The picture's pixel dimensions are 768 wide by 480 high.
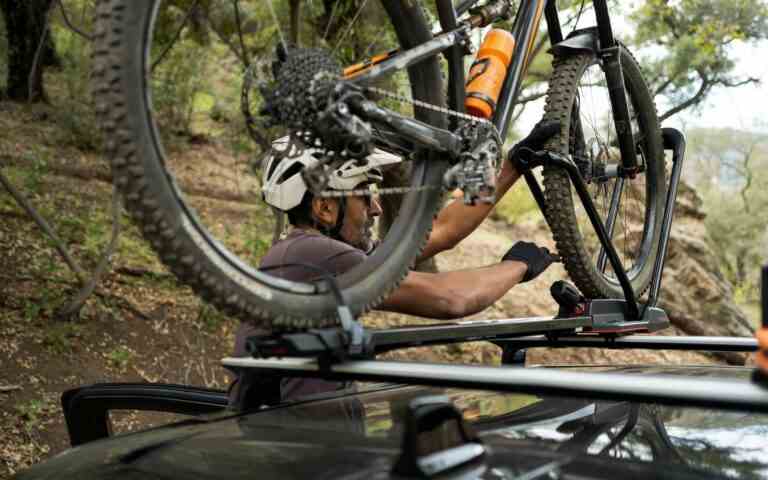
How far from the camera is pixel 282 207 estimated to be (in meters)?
2.76

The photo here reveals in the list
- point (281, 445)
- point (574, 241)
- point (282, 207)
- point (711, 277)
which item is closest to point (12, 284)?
point (282, 207)

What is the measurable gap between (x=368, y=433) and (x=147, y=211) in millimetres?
637

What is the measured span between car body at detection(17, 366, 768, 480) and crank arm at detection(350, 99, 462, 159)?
697 mm

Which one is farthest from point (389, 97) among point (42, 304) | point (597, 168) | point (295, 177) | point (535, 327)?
point (42, 304)

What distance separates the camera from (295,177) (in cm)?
270

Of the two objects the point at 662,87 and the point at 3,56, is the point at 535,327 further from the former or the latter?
the point at 3,56

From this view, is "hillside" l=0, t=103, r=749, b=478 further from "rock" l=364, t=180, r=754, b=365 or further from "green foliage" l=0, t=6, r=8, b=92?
"green foliage" l=0, t=6, r=8, b=92

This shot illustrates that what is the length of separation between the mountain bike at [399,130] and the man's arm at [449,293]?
35 centimetres

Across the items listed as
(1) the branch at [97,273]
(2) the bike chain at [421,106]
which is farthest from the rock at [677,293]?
(2) the bike chain at [421,106]

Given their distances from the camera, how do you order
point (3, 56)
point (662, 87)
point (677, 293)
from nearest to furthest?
point (662, 87), point (3, 56), point (677, 293)

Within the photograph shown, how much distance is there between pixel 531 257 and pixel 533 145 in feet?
1.32

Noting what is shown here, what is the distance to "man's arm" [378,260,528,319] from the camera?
2.64 meters

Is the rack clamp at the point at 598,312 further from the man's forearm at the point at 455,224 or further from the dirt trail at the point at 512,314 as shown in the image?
the dirt trail at the point at 512,314

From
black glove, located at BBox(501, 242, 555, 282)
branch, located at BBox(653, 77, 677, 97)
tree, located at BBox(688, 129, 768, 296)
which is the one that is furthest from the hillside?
tree, located at BBox(688, 129, 768, 296)
